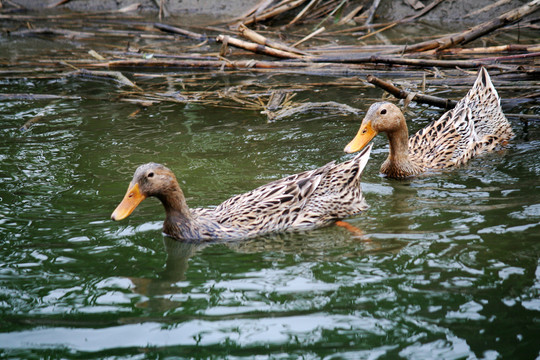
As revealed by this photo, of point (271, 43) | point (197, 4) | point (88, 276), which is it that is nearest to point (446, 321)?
point (88, 276)

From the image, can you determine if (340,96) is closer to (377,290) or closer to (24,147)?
(24,147)

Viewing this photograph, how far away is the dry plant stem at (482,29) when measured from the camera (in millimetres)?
8766

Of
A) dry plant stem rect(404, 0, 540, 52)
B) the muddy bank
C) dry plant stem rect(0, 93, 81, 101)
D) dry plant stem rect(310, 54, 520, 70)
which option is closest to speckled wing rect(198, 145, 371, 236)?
dry plant stem rect(310, 54, 520, 70)

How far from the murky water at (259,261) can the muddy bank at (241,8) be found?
5.33 m

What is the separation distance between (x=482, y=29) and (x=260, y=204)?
476 cm

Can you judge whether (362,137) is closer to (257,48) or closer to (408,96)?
(408,96)

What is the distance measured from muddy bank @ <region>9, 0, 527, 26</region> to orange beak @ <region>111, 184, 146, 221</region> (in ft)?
31.4

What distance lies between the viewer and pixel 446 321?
13.5 feet

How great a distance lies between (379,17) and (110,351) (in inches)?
456

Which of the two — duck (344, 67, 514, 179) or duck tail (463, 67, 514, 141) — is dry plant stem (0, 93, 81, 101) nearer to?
duck (344, 67, 514, 179)

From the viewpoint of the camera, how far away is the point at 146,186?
218 inches

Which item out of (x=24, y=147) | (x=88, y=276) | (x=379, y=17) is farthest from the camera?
(x=379, y=17)

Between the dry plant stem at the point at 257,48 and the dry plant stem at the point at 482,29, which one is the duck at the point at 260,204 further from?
the dry plant stem at the point at 257,48

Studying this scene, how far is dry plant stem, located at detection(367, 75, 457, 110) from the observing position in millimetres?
7199
